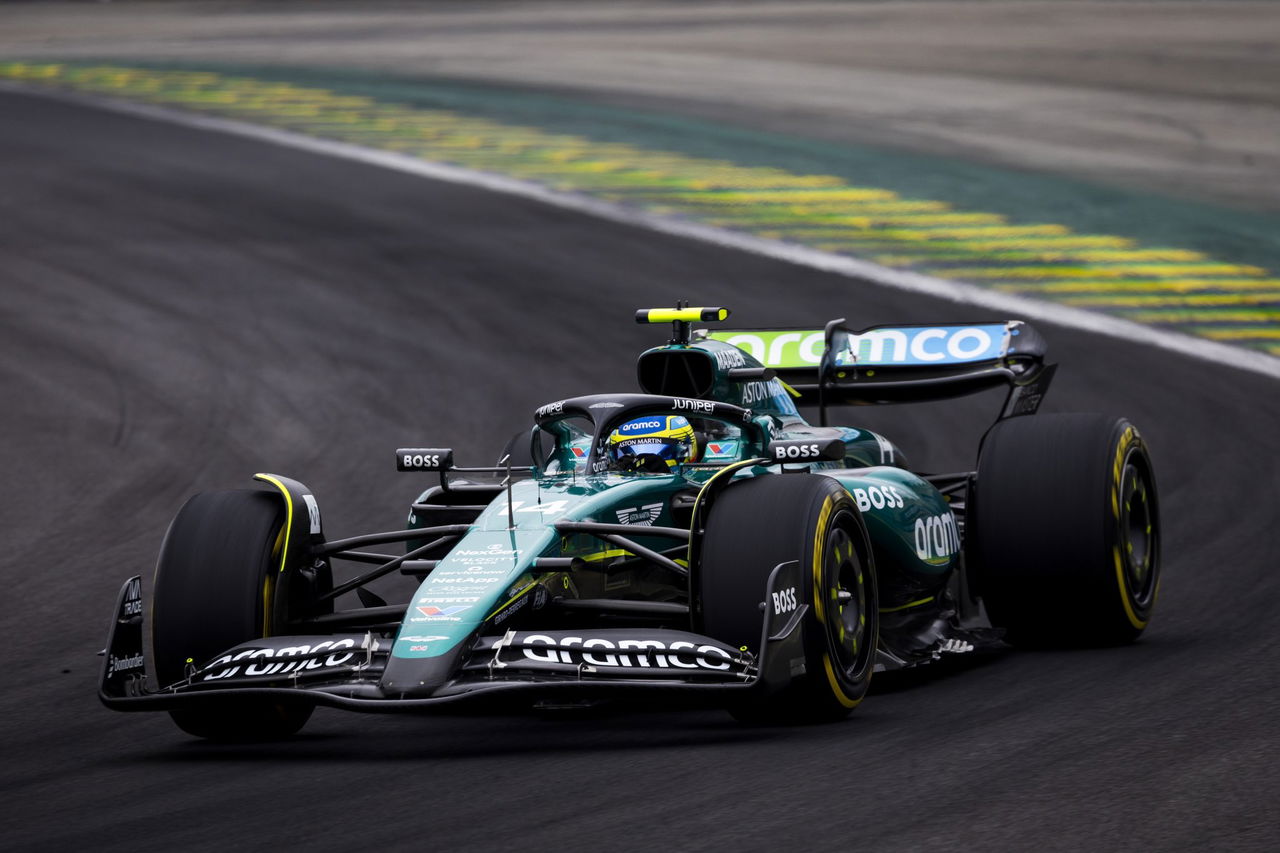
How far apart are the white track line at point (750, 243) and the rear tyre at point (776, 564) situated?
1022 cm

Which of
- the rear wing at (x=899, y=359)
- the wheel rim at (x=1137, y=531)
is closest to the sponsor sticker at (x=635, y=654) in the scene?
the wheel rim at (x=1137, y=531)

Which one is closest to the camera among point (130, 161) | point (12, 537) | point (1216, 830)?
point (1216, 830)

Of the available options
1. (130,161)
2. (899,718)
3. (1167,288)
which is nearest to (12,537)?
(899,718)

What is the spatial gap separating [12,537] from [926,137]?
63.7 ft

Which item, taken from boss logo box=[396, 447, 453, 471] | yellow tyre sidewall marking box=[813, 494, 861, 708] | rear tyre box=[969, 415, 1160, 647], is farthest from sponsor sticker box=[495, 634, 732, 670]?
rear tyre box=[969, 415, 1160, 647]

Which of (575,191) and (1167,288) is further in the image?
(575,191)

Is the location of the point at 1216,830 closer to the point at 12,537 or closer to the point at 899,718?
the point at 899,718

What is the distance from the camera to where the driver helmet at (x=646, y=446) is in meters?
9.10

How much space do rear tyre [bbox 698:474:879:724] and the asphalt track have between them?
0.16 meters

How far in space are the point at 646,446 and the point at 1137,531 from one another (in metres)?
2.72

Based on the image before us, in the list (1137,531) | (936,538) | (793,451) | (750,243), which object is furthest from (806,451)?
(750,243)

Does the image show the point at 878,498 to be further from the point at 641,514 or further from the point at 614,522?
the point at 614,522

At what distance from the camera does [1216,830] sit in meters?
5.81

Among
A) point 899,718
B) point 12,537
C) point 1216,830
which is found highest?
point 1216,830
